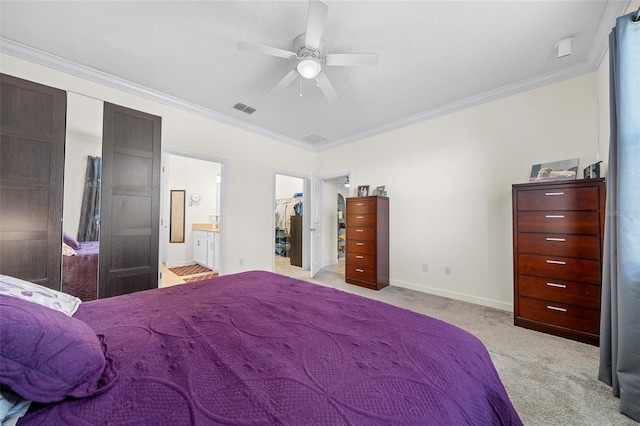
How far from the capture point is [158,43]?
2240 mm

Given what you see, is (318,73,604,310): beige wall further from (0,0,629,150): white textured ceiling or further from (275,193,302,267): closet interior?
(275,193,302,267): closet interior

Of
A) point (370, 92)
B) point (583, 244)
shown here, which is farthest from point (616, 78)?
point (370, 92)

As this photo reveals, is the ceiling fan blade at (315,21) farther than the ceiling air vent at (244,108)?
No

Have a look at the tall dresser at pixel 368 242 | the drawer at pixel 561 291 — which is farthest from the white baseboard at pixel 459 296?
the drawer at pixel 561 291

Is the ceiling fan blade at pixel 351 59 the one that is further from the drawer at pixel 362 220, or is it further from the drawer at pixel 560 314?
the drawer at pixel 560 314

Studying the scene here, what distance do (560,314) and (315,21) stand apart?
130 inches

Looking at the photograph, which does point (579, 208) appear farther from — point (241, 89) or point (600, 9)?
point (241, 89)

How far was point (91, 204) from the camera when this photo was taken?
8.46 feet

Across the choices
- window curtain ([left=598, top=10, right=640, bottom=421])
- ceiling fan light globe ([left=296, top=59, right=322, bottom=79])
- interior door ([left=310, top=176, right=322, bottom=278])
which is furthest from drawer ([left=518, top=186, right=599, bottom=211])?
interior door ([left=310, top=176, right=322, bottom=278])

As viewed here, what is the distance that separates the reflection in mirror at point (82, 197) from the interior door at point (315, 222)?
3075mm

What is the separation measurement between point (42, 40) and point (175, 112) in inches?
49.6

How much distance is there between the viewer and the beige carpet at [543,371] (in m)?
1.39

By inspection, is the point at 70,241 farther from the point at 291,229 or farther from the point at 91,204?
the point at 291,229

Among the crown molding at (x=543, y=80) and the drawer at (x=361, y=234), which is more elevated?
the crown molding at (x=543, y=80)
